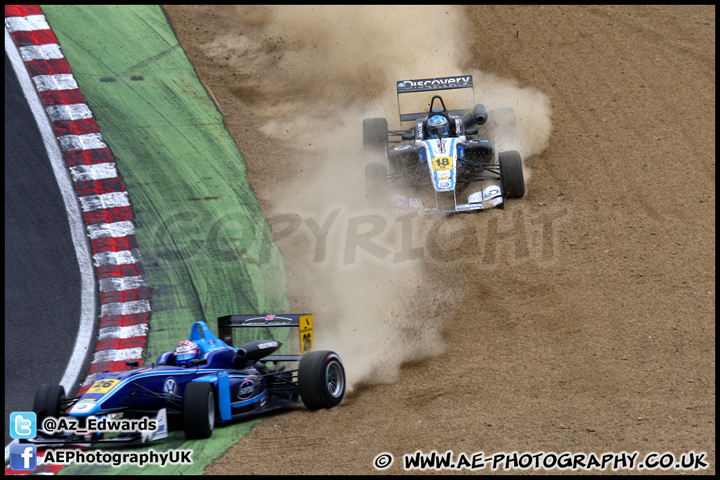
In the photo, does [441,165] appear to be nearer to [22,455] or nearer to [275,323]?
[275,323]

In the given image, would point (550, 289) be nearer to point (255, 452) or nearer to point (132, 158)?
point (255, 452)

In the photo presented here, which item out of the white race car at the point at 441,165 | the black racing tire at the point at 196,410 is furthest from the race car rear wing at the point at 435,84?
the black racing tire at the point at 196,410

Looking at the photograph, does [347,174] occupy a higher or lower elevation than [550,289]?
higher

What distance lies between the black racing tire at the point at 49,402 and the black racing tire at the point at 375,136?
8.61 meters

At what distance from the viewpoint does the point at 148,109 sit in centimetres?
1516

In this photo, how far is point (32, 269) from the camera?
10891mm

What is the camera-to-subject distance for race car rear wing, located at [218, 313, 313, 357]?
810cm

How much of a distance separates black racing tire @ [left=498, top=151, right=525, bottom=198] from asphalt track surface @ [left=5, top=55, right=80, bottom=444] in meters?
7.34

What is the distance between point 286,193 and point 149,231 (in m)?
2.76

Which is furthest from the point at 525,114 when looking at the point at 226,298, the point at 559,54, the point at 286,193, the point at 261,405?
the point at 261,405

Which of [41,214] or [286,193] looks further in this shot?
[286,193]

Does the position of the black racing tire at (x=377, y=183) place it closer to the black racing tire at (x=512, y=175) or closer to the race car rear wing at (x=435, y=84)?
the black racing tire at (x=512, y=175)

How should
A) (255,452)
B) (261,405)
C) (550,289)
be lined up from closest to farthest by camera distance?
(255,452), (261,405), (550,289)

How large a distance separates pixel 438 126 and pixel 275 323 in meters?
6.54
